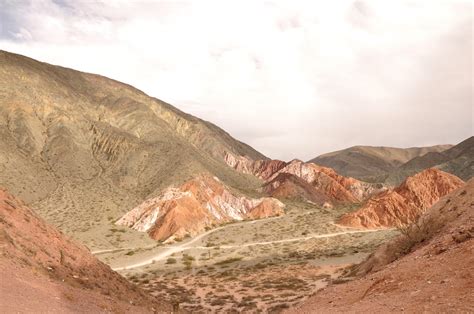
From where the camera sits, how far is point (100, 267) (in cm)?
2133

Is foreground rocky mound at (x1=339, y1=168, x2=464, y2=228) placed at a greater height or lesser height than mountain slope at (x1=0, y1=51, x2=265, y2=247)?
lesser

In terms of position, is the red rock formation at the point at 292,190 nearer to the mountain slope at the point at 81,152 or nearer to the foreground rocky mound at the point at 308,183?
the foreground rocky mound at the point at 308,183

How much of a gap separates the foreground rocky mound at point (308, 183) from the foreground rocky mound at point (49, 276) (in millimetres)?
100925

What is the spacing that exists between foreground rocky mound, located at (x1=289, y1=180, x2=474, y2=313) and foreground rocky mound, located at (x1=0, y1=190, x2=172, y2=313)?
26.7ft

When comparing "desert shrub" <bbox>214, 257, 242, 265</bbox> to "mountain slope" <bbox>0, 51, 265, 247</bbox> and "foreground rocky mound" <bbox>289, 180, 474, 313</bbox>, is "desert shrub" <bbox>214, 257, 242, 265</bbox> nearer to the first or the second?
"mountain slope" <bbox>0, 51, 265, 247</bbox>

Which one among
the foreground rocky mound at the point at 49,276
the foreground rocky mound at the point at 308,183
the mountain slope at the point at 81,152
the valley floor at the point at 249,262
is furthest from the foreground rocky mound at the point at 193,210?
the foreground rocky mound at the point at 49,276

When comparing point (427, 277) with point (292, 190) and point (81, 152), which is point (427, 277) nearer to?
point (81, 152)

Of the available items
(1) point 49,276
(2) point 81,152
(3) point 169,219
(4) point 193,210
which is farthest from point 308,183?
(1) point 49,276

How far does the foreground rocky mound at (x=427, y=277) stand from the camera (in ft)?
36.1

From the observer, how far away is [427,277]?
521 inches

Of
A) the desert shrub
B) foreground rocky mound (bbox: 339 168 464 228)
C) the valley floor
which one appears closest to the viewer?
the valley floor

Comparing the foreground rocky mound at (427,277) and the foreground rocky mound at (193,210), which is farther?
the foreground rocky mound at (193,210)

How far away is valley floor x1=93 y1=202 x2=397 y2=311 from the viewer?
98.4 ft

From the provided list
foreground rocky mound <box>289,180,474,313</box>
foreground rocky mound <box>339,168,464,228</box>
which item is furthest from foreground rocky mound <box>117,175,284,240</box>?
foreground rocky mound <box>289,180,474,313</box>
